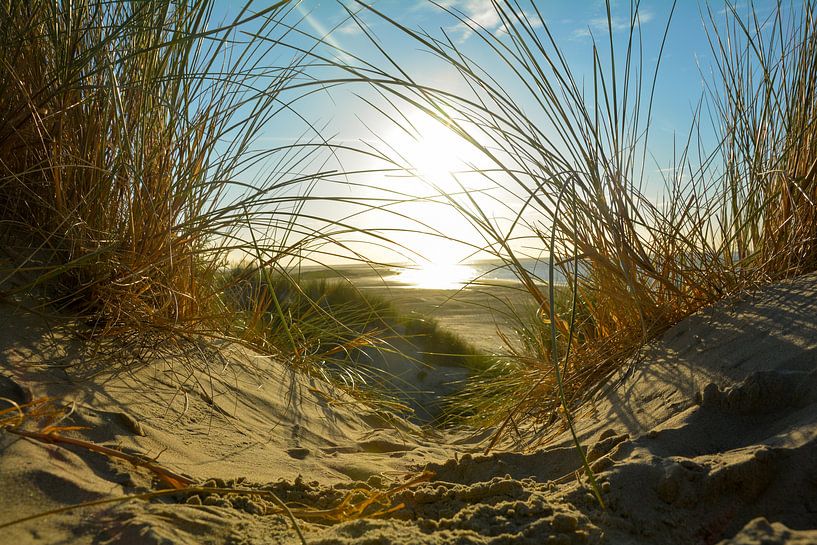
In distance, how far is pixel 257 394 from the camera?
6.90 ft

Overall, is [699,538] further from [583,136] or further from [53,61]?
[53,61]

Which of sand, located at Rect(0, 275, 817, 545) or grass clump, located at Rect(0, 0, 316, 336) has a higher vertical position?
grass clump, located at Rect(0, 0, 316, 336)

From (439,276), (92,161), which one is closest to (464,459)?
(92,161)

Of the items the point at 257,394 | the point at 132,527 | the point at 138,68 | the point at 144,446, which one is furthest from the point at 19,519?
the point at 138,68

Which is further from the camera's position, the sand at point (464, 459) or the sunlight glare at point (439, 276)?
the sunlight glare at point (439, 276)

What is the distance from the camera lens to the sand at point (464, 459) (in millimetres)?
946

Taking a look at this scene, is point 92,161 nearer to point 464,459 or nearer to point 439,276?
point 464,459

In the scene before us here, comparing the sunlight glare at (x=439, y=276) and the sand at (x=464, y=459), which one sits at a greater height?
the sunlight glare at (x=439, y=276)

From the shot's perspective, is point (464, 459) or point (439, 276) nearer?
point (464, 459)

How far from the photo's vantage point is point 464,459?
1.36m

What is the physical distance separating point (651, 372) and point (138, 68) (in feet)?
5.49

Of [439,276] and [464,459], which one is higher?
[439,276]

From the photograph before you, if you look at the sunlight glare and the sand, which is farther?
the sunlight glare

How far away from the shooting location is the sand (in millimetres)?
946
